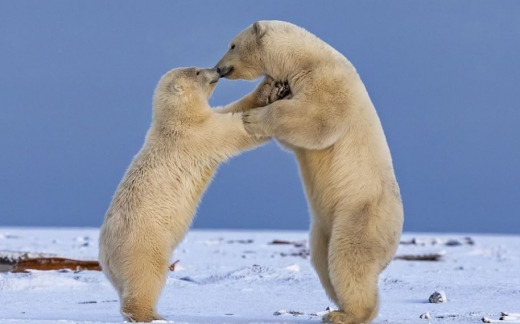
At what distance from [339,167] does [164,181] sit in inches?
51.1

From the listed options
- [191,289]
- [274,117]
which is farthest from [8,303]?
[274,117]

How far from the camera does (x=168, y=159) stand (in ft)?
23.0

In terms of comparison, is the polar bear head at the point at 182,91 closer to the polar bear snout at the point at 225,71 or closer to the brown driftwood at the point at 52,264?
the polar bear snout at the point at 225,71

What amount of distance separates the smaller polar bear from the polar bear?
27cm

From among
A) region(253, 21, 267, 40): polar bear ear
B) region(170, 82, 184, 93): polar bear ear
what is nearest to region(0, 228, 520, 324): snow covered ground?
region(170, 82, 184, 93): polar bear ear

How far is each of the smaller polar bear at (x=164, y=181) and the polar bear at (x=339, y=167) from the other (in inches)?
10.5

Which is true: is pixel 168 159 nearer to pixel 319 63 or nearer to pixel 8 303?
pixel 319 63

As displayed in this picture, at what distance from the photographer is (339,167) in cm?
693

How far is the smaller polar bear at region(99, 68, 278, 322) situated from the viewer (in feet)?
21.7

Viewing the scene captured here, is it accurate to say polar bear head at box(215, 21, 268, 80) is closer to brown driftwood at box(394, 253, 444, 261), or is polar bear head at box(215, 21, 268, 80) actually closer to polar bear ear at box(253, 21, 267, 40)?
polar bear ear at box(253, 21, 267, 40)

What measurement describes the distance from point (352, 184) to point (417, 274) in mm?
5414

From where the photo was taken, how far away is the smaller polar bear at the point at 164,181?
661cm

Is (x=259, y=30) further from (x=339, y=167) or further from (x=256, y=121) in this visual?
(x=339, y=167)

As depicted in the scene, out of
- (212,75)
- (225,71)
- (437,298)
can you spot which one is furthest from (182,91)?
(437,298)
